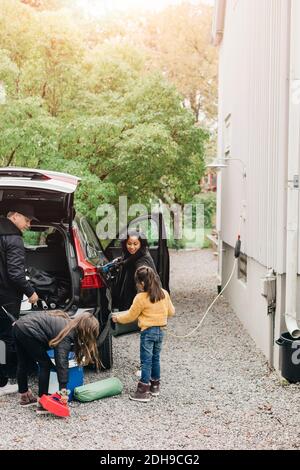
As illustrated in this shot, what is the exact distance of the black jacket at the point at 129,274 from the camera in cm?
706

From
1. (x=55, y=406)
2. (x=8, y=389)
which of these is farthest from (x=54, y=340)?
(x=8, y=389)

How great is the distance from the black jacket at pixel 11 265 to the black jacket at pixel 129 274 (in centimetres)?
139

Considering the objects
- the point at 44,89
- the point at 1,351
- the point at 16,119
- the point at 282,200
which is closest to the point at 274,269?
the point at 282,200

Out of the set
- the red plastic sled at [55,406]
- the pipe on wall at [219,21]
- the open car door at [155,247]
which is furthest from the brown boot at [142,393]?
the pipe on wall at [219,21]

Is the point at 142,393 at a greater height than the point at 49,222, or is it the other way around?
the point at 49,222

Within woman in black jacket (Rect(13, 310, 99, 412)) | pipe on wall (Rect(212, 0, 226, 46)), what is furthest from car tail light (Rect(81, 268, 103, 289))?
pipe on wall (Rect(212, 0, 226, 46))

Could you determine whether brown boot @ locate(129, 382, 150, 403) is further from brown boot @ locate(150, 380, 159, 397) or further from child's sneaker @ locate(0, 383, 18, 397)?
child's sneaker @ locate(0, 383, 18, 397)

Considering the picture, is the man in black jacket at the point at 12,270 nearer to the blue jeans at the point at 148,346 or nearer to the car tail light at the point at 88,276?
the car tail light at the point at 88,276

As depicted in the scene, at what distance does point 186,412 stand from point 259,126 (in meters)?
4.36

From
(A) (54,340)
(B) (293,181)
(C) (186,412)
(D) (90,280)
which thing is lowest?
(C) (186,412)

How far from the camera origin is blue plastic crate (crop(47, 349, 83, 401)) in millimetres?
5999

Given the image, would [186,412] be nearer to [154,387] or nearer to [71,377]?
[154,387]

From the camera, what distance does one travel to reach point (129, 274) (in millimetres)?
7633

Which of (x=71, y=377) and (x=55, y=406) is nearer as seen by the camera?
(x=55, y=406)
